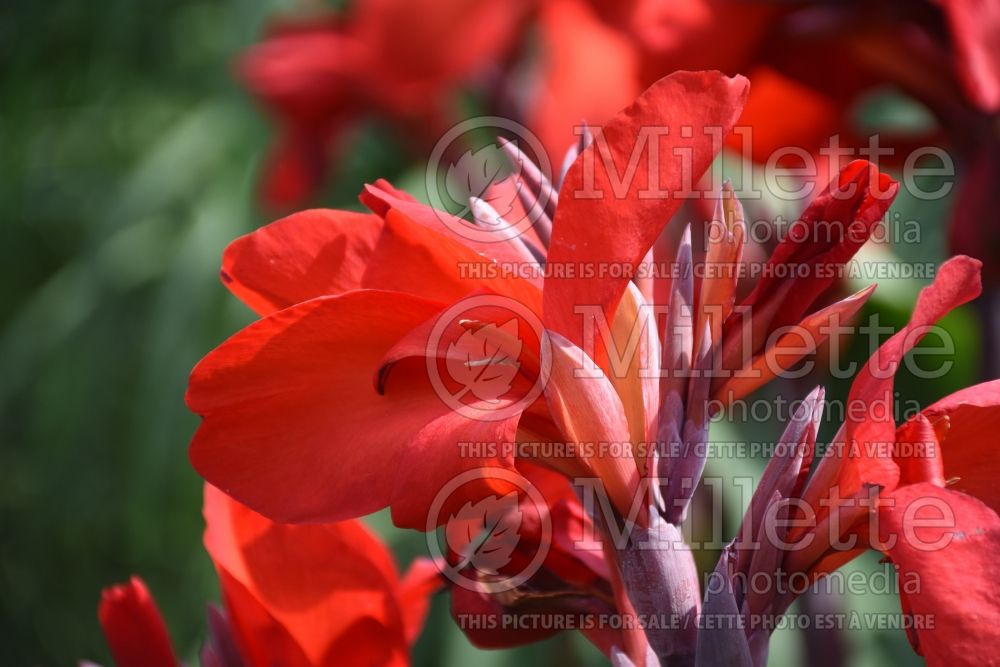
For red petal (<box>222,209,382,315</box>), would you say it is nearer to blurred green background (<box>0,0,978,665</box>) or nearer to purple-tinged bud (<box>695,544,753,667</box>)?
purple-tinged bud (<box>695,544,753,667</box>)

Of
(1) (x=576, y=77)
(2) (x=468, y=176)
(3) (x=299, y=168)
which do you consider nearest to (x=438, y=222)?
(2) (x=468, y=176)

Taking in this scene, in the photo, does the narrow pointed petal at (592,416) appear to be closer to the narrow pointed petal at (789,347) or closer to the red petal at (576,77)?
the narrow pointed petal at (789,347)

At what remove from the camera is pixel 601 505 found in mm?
398

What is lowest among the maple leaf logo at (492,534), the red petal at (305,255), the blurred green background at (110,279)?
the blurred green background at (110,279)

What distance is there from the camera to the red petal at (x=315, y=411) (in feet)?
1.24

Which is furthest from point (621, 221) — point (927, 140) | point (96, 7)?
point (96, 7)

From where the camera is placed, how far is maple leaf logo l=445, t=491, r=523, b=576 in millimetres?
424

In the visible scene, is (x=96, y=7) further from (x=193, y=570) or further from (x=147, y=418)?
(x=193, y=570)

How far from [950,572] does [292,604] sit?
26cm

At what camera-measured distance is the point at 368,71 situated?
121 centimetres

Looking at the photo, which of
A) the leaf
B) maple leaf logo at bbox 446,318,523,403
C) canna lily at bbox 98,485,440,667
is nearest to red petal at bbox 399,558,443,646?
canna lily at bbox 98,485,440,667

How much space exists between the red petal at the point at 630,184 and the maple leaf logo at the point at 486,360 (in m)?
0.03

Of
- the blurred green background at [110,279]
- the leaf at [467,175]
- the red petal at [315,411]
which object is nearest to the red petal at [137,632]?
the red petal at [315,411]

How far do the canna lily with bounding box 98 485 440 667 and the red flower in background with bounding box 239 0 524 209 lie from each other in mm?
731
